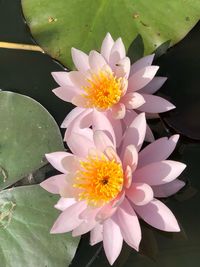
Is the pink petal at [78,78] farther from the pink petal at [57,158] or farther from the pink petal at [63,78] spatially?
the pink petal at [57,158]

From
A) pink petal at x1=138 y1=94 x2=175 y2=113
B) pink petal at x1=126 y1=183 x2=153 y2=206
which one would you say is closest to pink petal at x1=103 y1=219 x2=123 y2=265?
pink petal at x1=126 y1=183 x2=153 y2=206

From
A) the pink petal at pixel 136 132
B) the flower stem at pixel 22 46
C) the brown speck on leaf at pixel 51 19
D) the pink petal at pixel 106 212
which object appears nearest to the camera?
the pink petal at pixel 106 212

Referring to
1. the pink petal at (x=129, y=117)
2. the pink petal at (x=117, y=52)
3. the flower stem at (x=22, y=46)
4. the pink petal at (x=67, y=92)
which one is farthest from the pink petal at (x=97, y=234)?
the flower stem at (x=22, y=46)

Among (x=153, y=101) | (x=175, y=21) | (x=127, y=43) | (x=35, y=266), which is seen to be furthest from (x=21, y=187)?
(x=175, y=21)

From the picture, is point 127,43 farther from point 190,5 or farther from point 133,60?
point 190,5

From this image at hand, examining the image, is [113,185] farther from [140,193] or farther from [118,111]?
[118,111]

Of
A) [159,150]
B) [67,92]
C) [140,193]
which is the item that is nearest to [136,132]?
[159,150]

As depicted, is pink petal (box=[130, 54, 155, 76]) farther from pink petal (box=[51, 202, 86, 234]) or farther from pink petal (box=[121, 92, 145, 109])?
pink petal (box=[51, 202, 86, 234])

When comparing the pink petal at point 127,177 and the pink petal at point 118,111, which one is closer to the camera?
the pink petal at point 127,177
